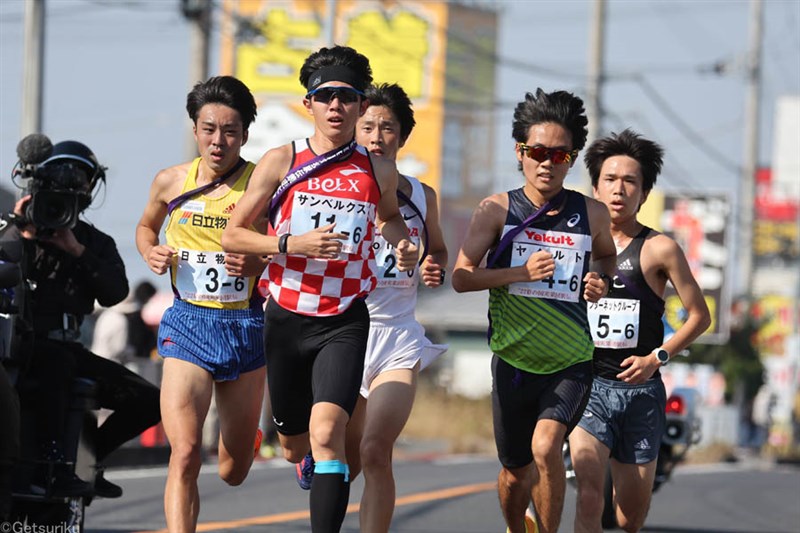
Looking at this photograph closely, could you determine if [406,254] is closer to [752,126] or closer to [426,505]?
[426,505]

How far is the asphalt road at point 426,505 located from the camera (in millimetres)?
12391

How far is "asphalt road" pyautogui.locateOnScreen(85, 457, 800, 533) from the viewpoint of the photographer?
1239cm

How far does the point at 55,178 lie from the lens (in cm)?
889

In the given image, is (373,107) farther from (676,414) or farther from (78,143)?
(676,414)

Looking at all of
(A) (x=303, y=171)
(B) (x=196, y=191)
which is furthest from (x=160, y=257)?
(A) (x=303, y=171)

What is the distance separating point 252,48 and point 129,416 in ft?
190

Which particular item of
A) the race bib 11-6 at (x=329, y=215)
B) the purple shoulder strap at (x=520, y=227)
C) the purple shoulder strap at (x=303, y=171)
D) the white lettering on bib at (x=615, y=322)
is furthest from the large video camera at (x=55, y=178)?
the white lettering on bib at (x=615, y=322)

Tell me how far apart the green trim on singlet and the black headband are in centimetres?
144

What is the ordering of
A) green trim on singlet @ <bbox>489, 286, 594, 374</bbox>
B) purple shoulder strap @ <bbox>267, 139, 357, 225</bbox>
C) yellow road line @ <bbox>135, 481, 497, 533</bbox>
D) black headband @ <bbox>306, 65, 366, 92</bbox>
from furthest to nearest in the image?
1. yellow road line @ <bbox>135, 481, 497, 533</bbox>
2. green trim on singlet @ <bbox>489, 286, 594, 374</bbox>
3. black headband @ <bbox>306, 65, 366, 92</bbox>
4. purple shoulder strap @ <bbox>267, 139, 357, 225</bbox>

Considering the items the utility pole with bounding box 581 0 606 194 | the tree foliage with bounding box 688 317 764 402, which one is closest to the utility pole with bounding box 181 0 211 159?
the utility pole with bounding box 581 0 606 194

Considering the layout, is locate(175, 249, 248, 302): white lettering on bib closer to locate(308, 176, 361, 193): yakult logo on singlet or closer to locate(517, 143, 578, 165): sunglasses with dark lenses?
locate(308, 176, 361, 193): yakult logo on singlet

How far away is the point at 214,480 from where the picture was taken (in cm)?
1655

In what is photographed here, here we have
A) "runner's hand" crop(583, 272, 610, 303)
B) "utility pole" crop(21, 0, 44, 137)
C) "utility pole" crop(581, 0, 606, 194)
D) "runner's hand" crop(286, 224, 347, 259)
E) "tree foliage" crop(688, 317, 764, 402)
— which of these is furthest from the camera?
"tree foliage" crop(688, 317, 764, 402)

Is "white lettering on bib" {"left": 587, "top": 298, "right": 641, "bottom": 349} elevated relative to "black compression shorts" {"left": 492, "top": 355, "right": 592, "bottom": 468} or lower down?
elevated
